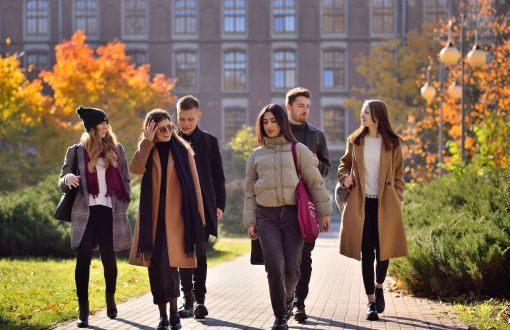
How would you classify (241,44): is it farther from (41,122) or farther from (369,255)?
(369,255)

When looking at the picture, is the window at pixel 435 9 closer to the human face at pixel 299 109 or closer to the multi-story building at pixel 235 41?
the multi-story building at pixel 235 41

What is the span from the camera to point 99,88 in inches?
1416

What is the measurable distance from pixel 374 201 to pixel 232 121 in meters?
44.0

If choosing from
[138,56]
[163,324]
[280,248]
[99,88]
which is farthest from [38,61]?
[280,248]

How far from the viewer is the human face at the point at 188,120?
8992mm

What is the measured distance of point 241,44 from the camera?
52.8m

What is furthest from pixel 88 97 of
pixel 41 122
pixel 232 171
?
pixel 232 171

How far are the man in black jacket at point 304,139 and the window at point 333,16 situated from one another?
44.0 m

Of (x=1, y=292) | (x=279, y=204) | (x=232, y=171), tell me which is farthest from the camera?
(x=232, y=171)

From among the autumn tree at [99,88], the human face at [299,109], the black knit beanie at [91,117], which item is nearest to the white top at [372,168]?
the human face at [299,109]

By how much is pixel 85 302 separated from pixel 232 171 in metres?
33.9

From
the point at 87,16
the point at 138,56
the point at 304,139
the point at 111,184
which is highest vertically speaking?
the point at 87,16

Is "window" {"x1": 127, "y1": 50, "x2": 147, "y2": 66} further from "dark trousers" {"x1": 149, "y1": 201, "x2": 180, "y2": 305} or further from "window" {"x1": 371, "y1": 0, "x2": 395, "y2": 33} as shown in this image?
"dark trousers" {"x1": 149, "y1": 201, "x2": 180, "y2": 305}

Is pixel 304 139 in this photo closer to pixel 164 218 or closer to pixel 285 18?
pixel 164 218
